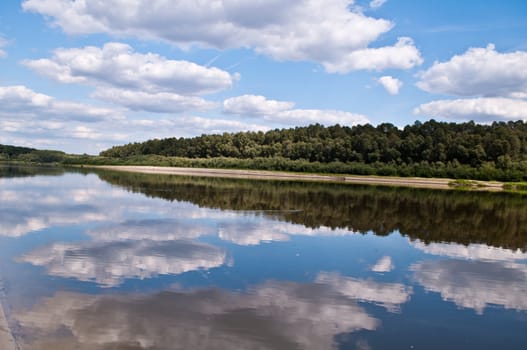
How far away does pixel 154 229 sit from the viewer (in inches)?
744

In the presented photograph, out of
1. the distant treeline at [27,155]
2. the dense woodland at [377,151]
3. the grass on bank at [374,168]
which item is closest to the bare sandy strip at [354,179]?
the grass on bank at [374,168]

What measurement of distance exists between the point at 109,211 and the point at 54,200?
714 centimetres

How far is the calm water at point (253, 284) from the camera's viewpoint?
26.9ft

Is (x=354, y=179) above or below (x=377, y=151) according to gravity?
below

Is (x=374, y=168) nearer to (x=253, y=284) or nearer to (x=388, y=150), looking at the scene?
(x=388, y=150)

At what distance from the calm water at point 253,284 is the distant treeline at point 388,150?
61.8 m

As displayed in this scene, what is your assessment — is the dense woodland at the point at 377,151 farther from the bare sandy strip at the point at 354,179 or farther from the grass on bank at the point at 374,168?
the bare sandy strip at the point at 354,179

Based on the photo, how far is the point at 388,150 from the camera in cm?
9200

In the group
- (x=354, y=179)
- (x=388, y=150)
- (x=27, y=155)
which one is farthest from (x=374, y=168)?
(x=27, y=155)

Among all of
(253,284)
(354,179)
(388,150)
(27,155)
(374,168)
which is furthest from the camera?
(27,155)

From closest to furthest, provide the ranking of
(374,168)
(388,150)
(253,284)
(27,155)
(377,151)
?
1. (253,284)
2. (374,168)
3. (388,150)
4. (377,151)
5. (27,155)

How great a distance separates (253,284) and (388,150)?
8551 centimetres

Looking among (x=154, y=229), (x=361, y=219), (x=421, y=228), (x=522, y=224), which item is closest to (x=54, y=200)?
(x=154, y=229)

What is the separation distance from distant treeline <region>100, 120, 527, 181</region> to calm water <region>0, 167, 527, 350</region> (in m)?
61.8
